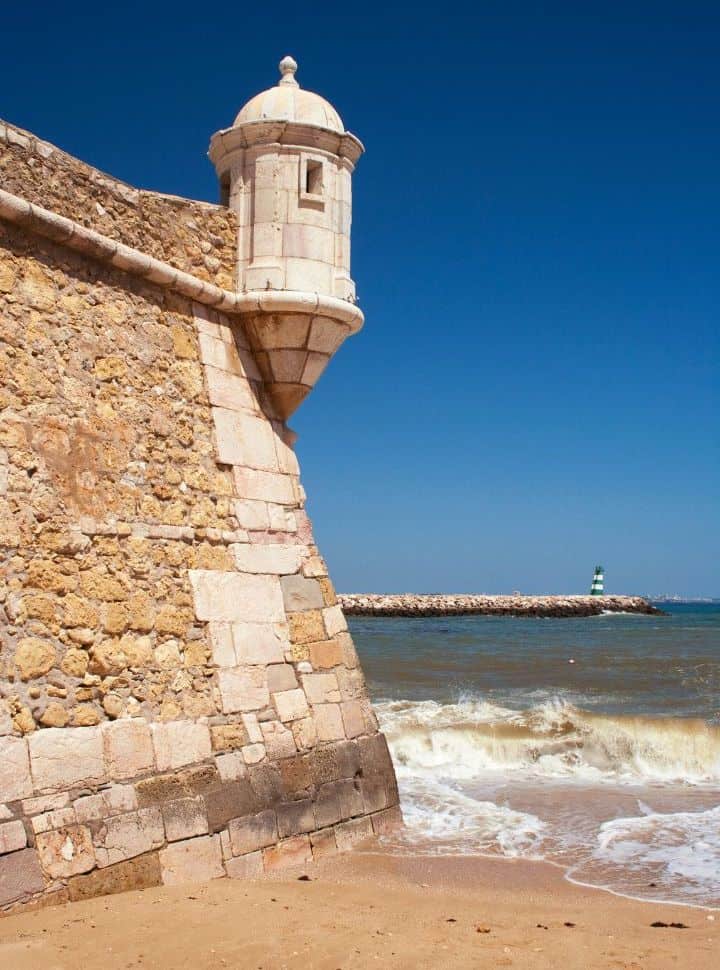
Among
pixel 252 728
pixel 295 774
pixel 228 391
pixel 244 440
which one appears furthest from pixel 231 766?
pixel 228 391

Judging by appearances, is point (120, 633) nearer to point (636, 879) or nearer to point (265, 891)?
point (265, 891)

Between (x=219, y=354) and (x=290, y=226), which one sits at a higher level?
(x=290, y=226)

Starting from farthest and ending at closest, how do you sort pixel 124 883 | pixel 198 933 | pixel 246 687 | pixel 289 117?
pixel 289 117, pixel 246 687, pixel 124 883, pixel 198 933

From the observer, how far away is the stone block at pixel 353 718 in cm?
729

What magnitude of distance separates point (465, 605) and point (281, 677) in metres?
53.5

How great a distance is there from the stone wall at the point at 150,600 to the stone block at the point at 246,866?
16mm

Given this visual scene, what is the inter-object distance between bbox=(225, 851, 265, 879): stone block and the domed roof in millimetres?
4995

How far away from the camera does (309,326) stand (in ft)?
24.9

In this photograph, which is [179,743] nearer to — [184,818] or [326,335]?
[184,818]

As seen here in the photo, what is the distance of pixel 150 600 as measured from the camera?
20.2 ft

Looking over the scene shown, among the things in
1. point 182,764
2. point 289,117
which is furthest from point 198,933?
point 289,117

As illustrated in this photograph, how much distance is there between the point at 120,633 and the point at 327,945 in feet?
6.66

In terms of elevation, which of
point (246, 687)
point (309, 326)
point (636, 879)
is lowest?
point (636, 879)

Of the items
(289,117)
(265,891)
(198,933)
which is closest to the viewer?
(198,933)
